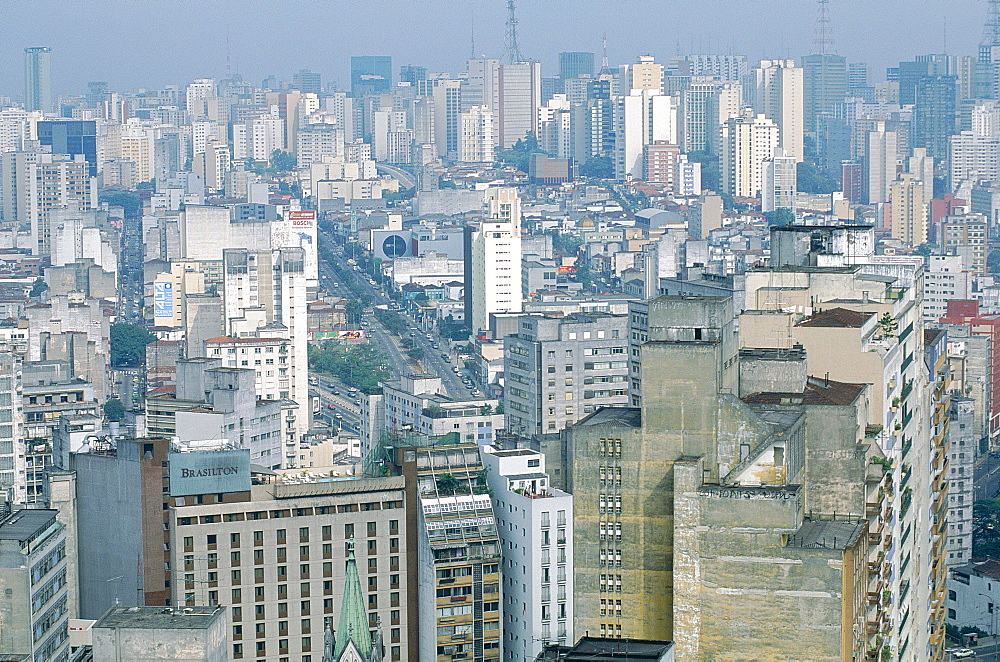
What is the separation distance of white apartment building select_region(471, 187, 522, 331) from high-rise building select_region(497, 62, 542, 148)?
58667 millimetres

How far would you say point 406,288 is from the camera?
6159 centimetres

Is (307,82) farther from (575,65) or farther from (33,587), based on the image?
(33,587)

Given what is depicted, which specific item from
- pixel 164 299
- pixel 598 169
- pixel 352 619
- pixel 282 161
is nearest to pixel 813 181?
pixel 598 169

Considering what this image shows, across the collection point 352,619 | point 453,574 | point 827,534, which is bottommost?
point 352,619

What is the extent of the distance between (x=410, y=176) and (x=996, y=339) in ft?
193

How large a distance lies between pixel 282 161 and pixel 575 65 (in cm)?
2388

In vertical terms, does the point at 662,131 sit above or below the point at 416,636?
above

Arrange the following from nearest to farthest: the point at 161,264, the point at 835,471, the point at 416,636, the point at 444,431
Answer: the point at 835,471
the point at 416,636
the point at 444,431
the point at 161,264

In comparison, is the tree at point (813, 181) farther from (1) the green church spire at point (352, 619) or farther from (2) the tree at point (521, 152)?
(1) the green church spire at point (352, 619)

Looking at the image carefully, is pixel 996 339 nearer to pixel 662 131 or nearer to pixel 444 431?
pixel 444 431

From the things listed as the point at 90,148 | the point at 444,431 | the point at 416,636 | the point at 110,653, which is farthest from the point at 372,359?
the point at 90,148

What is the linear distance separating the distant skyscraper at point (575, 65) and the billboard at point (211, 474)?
10053cm

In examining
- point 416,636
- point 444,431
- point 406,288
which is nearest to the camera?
point 416,636

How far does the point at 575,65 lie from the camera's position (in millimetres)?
118500
